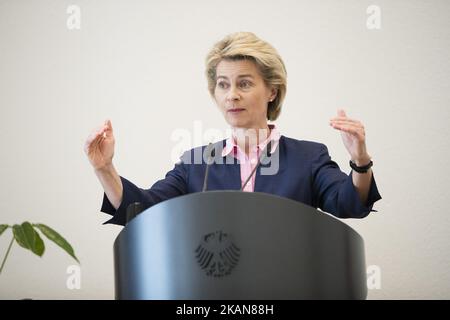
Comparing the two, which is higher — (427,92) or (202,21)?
(202,21)

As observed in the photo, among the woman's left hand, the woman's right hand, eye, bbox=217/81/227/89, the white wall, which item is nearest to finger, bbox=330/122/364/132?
the woman's left hand

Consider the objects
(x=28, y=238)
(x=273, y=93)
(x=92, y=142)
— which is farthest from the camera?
(x=273, y=93)

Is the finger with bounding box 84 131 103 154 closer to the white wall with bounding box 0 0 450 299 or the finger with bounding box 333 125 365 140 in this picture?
the finger with bounding box 333 125 365 140

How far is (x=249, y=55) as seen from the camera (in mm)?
1627

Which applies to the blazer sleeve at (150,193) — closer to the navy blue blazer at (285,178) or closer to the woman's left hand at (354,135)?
the navy blue blazer at (285,178)

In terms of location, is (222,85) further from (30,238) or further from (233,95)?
(30,238)

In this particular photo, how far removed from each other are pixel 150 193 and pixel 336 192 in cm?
43

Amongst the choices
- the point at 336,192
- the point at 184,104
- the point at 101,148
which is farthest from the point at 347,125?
the point at 184,104

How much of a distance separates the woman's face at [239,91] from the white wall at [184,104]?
55 centimetres

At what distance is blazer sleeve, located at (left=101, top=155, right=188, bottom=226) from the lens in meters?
1.29
